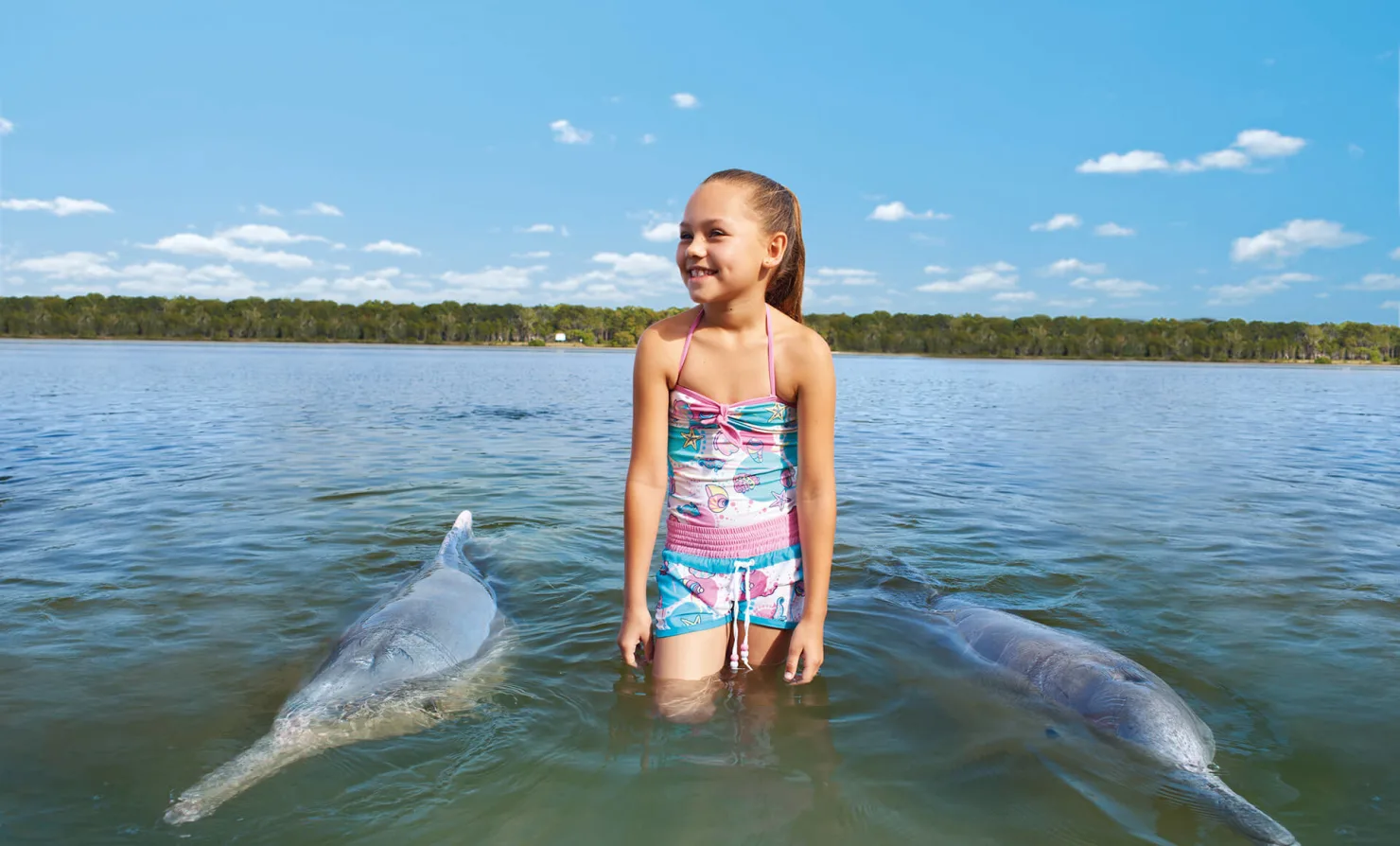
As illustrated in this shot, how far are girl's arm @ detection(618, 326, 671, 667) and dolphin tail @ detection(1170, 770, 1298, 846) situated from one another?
2.39 meters

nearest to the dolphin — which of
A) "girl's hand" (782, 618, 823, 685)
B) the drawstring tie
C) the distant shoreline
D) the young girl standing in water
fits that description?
the young girl standing in water

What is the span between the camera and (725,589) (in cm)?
381

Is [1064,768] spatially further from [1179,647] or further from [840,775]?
[1179,647]

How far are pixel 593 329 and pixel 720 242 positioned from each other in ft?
517

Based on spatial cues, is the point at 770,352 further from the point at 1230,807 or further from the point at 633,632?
the point at 1230,807

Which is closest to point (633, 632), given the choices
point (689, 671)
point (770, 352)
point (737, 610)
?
point (689, 671)

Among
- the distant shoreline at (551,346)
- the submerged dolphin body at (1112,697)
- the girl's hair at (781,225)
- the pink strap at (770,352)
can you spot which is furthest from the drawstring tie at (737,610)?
the distant shoreline at (551,346)

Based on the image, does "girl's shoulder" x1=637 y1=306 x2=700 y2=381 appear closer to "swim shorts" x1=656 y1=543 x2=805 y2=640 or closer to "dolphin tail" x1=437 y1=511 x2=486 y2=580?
"swim shorts" x1=656 y1=543 x2=805 y2=640

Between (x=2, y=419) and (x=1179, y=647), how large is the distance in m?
22.9

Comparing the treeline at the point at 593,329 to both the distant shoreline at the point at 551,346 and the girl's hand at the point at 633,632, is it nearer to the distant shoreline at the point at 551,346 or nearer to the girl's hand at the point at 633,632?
the distant shoreline at the point at 551,346

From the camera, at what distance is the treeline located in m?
134

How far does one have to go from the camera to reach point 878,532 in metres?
8.62

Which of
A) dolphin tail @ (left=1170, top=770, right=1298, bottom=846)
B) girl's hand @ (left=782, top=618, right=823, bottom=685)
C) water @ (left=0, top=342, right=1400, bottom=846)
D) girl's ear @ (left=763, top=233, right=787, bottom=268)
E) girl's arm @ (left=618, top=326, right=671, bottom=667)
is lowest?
water @ (left=0, top=342, right=1400, bottom=846)

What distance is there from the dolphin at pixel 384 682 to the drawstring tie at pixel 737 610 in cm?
145
